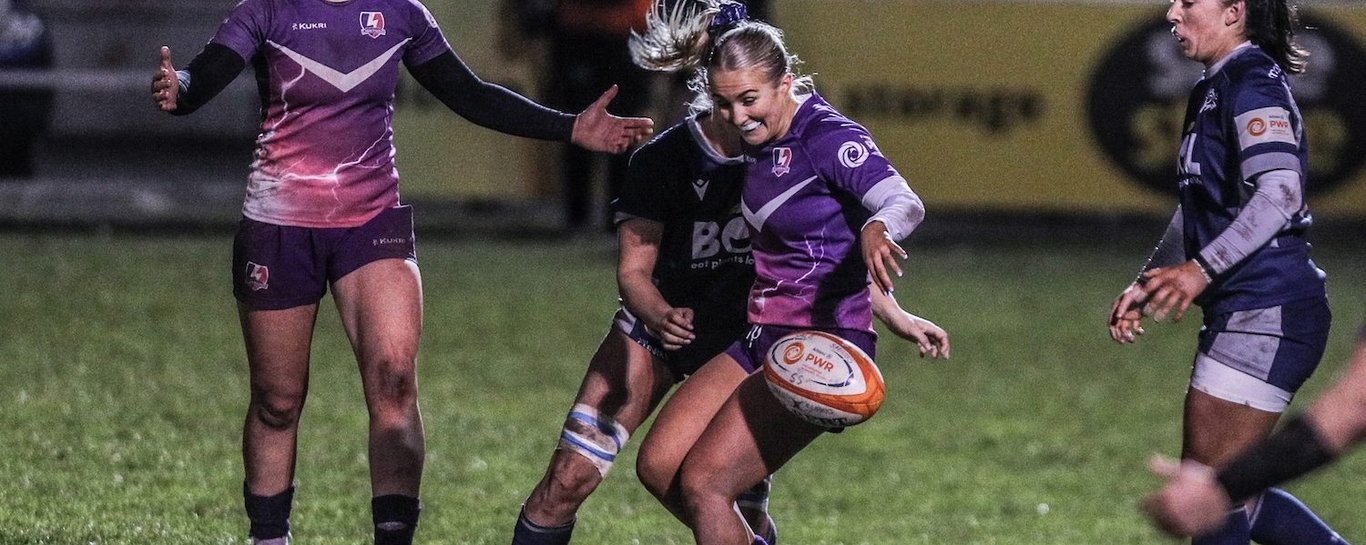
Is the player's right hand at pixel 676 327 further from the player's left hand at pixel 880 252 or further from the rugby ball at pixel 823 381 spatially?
the player's left hand at pixel 880 252

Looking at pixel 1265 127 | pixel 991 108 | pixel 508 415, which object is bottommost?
pixel 991 108

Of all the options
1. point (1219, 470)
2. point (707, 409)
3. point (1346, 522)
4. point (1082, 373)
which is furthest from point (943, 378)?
point (1219, 470)

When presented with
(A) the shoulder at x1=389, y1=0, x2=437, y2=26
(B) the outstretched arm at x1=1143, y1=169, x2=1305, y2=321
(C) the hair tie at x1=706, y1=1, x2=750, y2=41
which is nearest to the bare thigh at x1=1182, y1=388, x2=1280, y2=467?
(B) the outstretched arm at x1=1143, y1=169, x2=1305, y2=321

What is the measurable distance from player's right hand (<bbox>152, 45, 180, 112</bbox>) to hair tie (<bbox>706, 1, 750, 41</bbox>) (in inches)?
57.6

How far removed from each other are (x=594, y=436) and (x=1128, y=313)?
4.94ft

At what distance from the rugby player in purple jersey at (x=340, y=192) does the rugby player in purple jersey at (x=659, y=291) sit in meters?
0.18

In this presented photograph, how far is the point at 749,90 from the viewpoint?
5.02m

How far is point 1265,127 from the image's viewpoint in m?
4.86

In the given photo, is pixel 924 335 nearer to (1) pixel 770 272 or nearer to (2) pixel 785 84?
(1) pixel 770 272

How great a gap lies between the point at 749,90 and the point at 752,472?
989 mm

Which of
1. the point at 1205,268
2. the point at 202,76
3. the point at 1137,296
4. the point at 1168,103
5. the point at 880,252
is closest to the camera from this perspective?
the point at 880,252

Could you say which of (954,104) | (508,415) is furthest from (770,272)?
(954,104)

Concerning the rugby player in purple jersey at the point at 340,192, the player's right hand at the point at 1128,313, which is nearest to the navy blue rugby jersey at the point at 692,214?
the rugby player in purple jersey at the point at 340,192

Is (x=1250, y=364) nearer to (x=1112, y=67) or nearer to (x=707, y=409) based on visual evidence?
(x=707, y=409)
